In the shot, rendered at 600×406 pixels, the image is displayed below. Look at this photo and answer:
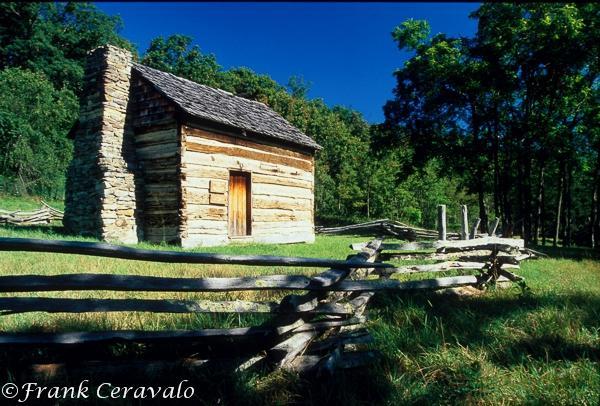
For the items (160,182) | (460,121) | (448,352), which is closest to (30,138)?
(160,182)

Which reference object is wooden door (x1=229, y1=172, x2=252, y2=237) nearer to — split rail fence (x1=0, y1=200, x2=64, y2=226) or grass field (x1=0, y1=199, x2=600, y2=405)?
grass field (x1=0, y1=199, x2=600, y2=405)

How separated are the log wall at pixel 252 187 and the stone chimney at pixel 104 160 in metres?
2.02

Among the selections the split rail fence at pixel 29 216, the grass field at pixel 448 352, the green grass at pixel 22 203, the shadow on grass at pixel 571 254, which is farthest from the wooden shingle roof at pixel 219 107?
the green grass at pixel 22 203

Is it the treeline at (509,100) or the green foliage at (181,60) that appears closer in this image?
the treeline at (509,100)

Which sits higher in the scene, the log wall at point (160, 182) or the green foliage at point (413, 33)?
the green foliage at point (413, 33)

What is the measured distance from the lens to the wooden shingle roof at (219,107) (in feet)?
40.1

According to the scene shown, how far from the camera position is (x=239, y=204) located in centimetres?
1334

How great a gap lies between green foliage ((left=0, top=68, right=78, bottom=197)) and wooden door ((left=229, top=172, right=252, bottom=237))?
52.9 feet

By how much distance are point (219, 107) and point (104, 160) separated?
14.3 ft

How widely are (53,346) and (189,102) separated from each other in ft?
34.1

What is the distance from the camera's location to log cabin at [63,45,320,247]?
11.7 m

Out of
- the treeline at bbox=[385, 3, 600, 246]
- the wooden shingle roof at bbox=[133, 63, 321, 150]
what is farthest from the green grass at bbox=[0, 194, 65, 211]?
the treeline at bbox=[385, 3, 600, 246]

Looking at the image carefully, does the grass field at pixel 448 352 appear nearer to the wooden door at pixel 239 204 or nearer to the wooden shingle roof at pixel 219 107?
the wooden door at pixel 239 204

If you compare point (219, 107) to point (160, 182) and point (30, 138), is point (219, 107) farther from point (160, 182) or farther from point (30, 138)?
point (30, 138)
